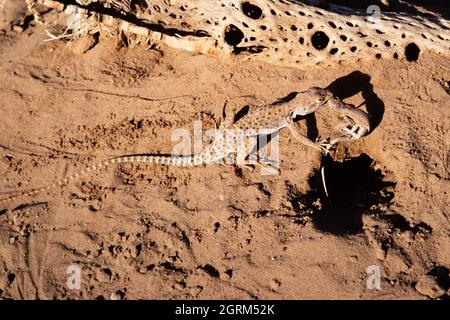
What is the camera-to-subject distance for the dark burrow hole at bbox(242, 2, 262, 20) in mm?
7156

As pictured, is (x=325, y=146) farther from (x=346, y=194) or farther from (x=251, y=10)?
(x=251, y=10)

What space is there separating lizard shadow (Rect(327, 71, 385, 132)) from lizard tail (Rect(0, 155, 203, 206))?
2.35 metres

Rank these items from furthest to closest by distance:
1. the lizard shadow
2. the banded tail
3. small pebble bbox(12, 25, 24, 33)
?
small pebble bbox(12, 25, 24, 33) → the lizard shadow → the banded tail

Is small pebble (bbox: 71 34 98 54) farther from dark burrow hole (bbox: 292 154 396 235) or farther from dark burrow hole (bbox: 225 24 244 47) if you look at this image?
dark burrow hole (bbox: 292 154 396 235)

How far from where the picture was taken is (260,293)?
565 centimetres

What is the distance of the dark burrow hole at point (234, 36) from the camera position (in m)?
7.52

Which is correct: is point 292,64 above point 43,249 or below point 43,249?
above

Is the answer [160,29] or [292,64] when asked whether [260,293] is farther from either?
[160,29]

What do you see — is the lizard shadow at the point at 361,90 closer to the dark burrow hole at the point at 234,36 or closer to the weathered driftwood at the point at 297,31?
the weathered driftwood at the point at 297,31

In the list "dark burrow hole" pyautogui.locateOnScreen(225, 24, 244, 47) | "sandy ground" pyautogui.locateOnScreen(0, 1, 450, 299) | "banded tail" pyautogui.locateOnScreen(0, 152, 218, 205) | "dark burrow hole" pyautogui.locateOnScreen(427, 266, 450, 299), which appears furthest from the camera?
"dark burrow hole" pyautogui.locateOnScreen(225, 24, 244, 47)

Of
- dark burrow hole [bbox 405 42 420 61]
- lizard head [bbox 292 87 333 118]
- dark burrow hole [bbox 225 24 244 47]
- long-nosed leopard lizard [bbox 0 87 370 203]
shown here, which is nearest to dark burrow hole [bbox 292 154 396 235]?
long-nosed leopard lizard [bbox 0 87 370 203]

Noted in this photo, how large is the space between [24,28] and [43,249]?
5.23m

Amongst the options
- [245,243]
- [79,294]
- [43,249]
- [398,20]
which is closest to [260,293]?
[245,243]
